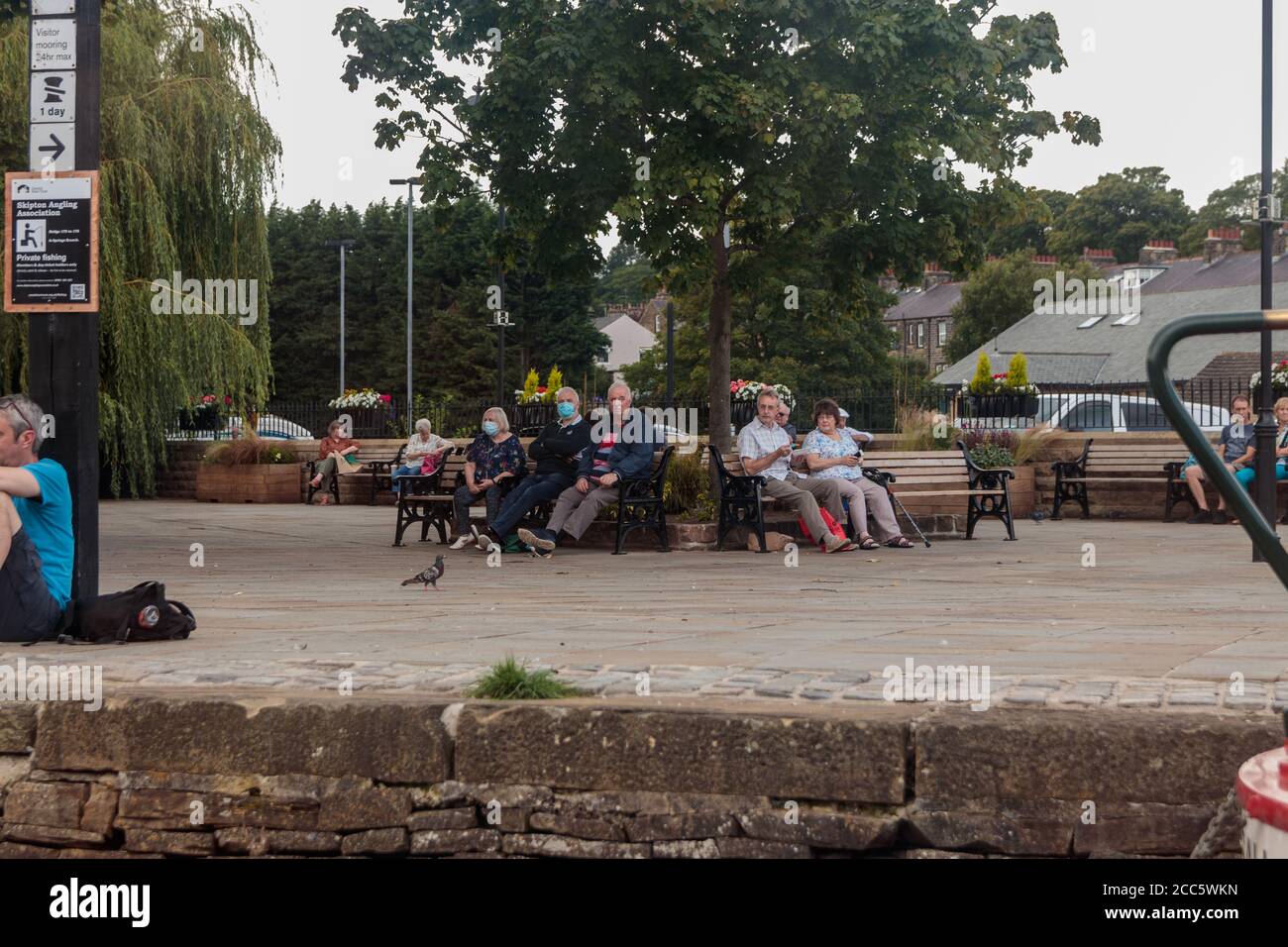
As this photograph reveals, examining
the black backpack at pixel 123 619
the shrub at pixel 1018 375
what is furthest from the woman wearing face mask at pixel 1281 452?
the black backpack at pixel 123 619

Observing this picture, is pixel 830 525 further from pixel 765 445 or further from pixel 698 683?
pixel 698 683

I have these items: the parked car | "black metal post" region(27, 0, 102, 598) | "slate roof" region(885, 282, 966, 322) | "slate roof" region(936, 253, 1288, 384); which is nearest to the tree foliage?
"slate roof" region(936, 253, 1288, 384)

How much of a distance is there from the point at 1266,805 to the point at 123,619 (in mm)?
5697

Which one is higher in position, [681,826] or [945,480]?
[945,480]

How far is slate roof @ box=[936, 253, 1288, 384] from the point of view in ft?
209

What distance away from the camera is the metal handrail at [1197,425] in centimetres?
320

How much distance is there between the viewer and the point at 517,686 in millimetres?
5918

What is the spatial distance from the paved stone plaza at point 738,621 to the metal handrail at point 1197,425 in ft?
7.36

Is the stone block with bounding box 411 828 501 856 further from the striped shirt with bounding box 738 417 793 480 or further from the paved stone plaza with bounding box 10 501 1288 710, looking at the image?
the striped shirt with bounding box 738 417 793 480

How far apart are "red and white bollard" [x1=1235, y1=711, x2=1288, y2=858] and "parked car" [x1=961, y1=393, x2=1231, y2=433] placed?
20.1m

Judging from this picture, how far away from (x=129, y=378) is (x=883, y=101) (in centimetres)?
1464

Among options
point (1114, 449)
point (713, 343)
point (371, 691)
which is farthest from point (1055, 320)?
point (371, 691)

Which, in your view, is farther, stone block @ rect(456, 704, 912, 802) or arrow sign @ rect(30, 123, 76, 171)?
arrow sign @ rect(30, 123, 76, 171)

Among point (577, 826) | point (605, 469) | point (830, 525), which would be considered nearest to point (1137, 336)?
point (830, 525)
